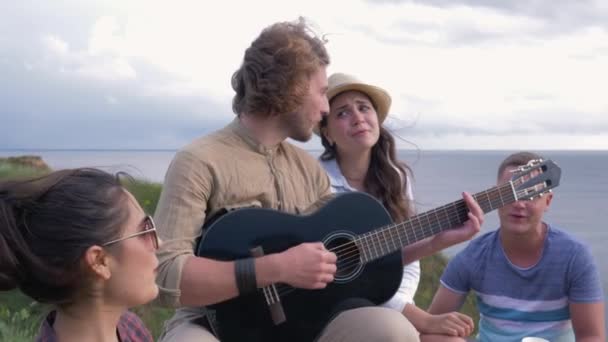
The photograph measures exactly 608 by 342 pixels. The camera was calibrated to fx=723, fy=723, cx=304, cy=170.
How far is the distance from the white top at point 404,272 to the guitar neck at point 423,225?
24cm

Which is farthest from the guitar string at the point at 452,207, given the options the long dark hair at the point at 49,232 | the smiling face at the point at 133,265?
the long dark hair at the point at 49,232

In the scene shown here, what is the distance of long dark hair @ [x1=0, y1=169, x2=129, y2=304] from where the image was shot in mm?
1710

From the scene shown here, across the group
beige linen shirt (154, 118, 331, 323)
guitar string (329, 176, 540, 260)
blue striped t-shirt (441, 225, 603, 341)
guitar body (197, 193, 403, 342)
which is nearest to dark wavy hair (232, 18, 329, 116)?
beige linen shirt (154, 118, 331, 323)

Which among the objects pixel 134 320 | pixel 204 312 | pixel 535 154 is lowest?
pixel 204 312

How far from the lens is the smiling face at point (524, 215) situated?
3.19 metres

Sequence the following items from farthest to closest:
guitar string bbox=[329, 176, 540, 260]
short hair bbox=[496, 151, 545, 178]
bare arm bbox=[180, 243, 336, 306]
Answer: short hair bbox=[496, 151, 545, 178] → guitar string bbox=[329, 176, 540, 260] → bare arm bbox=[180, 243, 336, 306]

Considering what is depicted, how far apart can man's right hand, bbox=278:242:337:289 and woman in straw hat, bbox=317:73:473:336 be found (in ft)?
2.33

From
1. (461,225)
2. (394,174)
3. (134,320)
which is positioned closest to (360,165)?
(394,174)

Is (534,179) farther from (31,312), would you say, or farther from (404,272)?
(31,312)

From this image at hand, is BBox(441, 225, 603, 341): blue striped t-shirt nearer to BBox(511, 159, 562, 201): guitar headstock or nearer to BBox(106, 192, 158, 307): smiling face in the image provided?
BBox(511, 159, 562, 201): guitar headstock

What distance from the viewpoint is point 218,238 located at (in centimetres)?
257

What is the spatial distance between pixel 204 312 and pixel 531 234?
1.52 m

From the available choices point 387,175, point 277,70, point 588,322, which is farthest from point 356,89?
point 588,322

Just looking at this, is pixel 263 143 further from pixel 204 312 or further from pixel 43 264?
pixel 43 264
